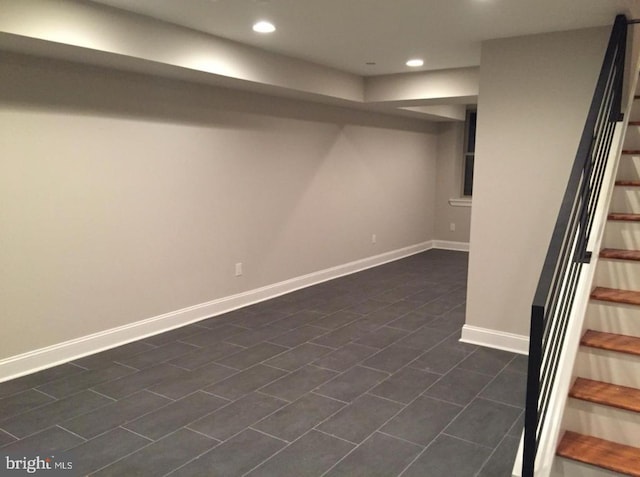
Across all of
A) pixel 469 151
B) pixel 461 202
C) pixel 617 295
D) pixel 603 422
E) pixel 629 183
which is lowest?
pixel 603 422

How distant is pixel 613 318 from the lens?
7.45 ft

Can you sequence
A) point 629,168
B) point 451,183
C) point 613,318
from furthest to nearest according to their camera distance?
point 451,183 → point 629,168 → point 613,318

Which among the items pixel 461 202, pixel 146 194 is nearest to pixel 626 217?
pixel 146 194

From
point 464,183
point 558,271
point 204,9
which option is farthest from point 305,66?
point 464,183

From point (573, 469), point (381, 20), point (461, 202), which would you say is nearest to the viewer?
point (573, 469)

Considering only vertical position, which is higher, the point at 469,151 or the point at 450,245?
the point at 469,151

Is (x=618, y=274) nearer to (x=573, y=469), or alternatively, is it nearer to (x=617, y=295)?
(x=617, y=295)

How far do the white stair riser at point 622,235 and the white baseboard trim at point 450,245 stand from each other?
5650mm

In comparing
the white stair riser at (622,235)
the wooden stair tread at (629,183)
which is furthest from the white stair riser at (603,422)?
the wooden stair tread at (629,183)

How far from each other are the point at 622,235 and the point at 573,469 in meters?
1.29

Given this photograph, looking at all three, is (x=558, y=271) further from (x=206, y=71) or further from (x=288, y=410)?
(x=206, y=71)

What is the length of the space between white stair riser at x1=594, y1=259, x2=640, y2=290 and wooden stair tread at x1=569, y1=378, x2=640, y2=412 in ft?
1.79

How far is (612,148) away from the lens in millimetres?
2674

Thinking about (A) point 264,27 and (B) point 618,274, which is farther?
(A) point 264,27
